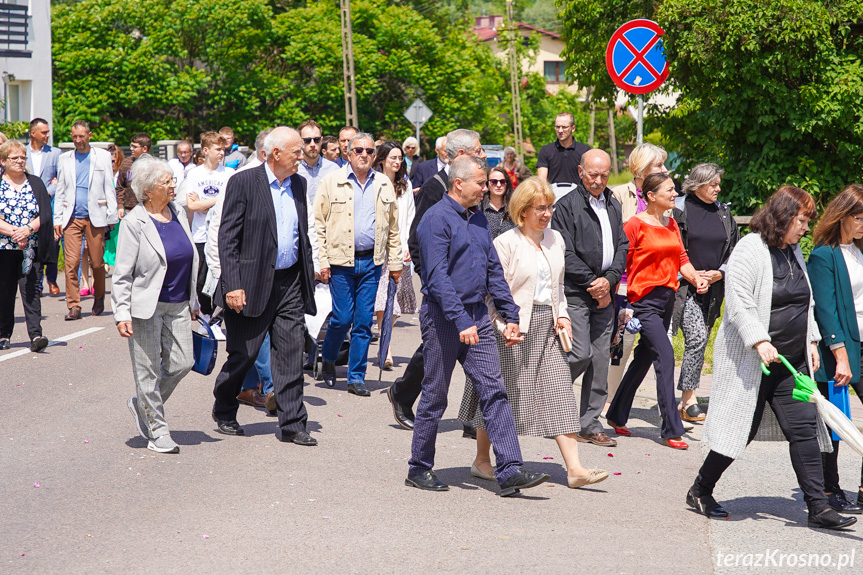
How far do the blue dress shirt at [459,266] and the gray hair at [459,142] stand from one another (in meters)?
2.00

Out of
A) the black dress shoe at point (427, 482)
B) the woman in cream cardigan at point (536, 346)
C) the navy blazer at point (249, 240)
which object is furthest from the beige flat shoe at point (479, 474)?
the navy blazer at point (249, 240)

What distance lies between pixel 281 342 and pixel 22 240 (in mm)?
4473

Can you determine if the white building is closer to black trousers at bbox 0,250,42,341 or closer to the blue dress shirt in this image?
black trousers at bbox 0,250,42,341

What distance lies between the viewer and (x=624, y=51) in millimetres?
10578

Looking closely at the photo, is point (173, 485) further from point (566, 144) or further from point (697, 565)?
point (566, 144)

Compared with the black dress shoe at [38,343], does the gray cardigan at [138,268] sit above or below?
above

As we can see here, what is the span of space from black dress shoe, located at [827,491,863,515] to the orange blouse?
206 cm

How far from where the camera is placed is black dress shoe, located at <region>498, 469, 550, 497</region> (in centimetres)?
596

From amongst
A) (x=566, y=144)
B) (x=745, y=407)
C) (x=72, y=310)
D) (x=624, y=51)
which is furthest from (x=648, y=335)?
(x=72, y=310)

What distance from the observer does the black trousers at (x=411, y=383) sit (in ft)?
24.9

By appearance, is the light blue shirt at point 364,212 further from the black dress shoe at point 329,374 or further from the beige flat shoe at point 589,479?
the beige flat shoe at point 589,479

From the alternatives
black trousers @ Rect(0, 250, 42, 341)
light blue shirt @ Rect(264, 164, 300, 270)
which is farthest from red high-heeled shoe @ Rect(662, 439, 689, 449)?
black trousers @ Rect(0, 250, 42, 341)

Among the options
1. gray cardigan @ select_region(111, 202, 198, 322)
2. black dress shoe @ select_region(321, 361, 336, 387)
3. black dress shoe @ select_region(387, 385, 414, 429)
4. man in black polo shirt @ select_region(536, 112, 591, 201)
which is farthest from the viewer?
man in black polo shirt @ select_region(536, 112, 591, 201)

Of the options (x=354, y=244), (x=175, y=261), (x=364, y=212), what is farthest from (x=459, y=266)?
(x=364, y=212)
